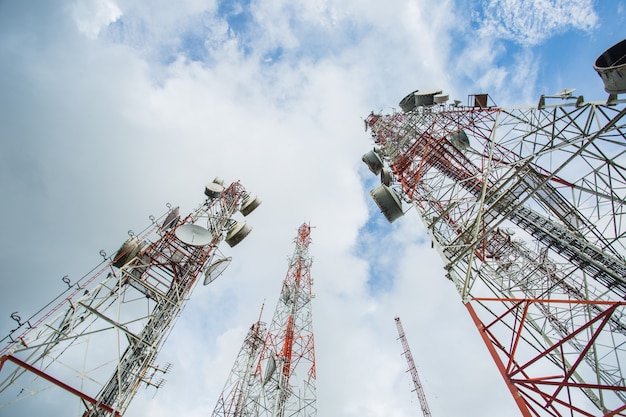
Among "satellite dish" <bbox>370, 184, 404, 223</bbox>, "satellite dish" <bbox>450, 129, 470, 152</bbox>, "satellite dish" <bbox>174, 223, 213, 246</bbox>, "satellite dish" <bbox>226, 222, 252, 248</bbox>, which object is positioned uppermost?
"satellite dish" <bbox>226, 222, 252, 248</bbox>

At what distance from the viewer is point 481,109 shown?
1396 centimetres

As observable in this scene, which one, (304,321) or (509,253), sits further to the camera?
(304,321)

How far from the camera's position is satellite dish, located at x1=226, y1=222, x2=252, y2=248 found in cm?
1892

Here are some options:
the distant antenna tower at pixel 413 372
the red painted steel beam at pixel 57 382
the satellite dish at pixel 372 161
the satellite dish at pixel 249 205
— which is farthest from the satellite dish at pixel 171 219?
the distant antenna tower at pixel 413 372

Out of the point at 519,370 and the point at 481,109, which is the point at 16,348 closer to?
the point at 519,370

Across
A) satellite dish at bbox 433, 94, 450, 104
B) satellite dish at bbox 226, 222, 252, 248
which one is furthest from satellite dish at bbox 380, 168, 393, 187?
satellite dish at bbox 226, 222, 252, 248

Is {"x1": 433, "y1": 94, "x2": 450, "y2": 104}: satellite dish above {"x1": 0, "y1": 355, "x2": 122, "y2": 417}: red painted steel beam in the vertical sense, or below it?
above

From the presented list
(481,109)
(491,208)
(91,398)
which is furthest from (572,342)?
(91,398)

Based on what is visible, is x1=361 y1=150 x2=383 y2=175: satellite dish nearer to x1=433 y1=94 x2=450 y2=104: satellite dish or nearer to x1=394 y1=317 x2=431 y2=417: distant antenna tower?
x1=433 y1=94 x2=450 y2=104: satellite dish

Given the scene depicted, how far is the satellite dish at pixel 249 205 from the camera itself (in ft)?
70.1

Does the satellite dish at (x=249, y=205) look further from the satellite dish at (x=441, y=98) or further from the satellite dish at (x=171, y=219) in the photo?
the satellite dish at (x=441, y=98)

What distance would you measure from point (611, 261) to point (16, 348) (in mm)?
21664

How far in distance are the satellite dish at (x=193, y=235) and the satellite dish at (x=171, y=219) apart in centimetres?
104

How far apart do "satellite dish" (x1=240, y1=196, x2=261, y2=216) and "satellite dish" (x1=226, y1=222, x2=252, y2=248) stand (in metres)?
2.26
